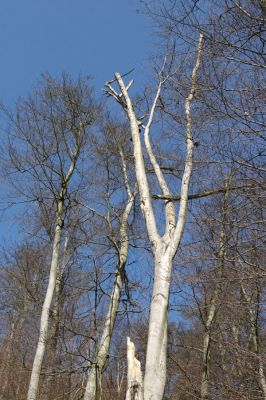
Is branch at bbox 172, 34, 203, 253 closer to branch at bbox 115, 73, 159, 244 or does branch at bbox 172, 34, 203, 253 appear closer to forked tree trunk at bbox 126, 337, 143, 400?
branch at bbox 115, 73, 159, 244

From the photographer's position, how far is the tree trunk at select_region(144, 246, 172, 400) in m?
4.14

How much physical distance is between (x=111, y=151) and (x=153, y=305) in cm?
613

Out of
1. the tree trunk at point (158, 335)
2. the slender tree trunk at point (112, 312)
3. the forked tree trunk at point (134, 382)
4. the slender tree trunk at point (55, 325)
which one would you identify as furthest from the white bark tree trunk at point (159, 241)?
the slender tree trunk at point (112, 312)

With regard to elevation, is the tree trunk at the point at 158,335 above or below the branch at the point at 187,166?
below

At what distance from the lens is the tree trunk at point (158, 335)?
414 centimetres

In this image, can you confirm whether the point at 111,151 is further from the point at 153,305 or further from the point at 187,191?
the point at 153,305

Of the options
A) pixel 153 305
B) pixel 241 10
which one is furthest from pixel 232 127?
pixel 153 305

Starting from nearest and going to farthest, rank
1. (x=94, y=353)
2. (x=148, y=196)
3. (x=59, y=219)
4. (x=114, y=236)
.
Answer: (x=148, y=196) → (x=94, y=353) → (x=114, y=236) → (x=59, y=219)

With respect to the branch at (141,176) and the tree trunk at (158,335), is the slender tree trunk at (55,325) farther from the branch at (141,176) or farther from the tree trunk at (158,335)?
the tree trunk at (158,335)

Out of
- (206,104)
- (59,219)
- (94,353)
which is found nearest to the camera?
(206,104)

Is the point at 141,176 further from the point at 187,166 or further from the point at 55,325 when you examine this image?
the point at 55,325

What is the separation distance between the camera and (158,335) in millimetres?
4332

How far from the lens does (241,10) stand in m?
4.31

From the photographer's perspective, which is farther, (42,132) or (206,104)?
(42,132)
